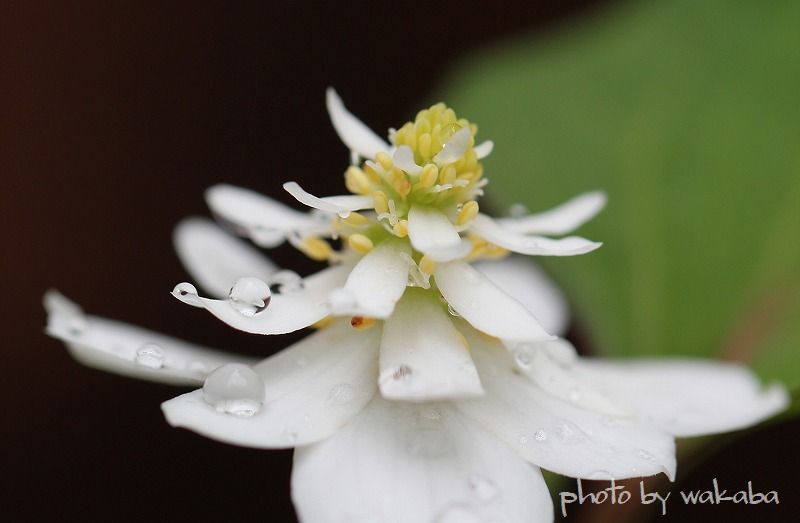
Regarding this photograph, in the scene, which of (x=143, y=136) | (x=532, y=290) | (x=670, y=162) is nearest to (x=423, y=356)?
(x=532, y=290)

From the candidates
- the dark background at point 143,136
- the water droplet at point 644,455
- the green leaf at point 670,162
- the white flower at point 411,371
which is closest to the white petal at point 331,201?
the white flower at point 411,371

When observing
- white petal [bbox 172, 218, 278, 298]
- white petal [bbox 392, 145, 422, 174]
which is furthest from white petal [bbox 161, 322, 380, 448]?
white petal [bbox 172, 218, 278, 298]

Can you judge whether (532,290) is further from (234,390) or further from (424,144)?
(234,390)

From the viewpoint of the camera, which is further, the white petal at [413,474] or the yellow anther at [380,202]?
the yellow anther at [380,202]

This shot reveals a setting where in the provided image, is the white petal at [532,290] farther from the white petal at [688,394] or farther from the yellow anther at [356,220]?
the yellow anther at [356,220]

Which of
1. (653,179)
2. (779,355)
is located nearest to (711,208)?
(653,179)

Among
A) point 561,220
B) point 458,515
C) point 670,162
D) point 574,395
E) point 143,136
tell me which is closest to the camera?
point 458,515

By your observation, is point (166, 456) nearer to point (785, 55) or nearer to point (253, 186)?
point (253, 186)
